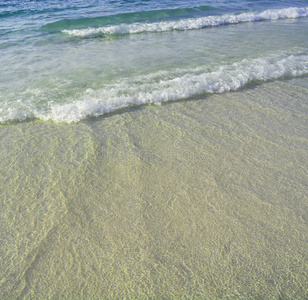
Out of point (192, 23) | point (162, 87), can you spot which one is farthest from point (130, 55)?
point (192, 23)

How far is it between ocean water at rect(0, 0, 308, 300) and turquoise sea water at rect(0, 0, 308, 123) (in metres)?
0.05

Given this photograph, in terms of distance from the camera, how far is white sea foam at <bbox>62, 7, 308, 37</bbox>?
341 inches

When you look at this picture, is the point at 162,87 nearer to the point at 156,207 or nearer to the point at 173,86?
the point at 173,86

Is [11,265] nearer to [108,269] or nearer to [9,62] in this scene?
[108,269]

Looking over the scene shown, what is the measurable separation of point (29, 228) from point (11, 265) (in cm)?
31

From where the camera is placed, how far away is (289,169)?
8.57 feet

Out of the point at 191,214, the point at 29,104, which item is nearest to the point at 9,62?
the point at 29,104

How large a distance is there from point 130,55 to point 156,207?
4.76 metres

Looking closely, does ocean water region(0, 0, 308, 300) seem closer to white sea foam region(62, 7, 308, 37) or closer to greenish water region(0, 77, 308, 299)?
greenish water region(0, 77, 308, 299)

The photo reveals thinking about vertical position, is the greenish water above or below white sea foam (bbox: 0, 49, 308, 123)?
above

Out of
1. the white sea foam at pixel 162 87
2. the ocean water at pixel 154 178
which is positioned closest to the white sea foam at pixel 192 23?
the ocean water at pixel 154 178

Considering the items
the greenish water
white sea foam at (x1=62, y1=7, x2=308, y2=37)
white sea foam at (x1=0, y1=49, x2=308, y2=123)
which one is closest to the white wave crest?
white sea foam at (x1=0, y1=49, x2=308, y2=123)

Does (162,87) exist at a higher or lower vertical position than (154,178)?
lower

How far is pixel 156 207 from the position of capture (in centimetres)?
223
